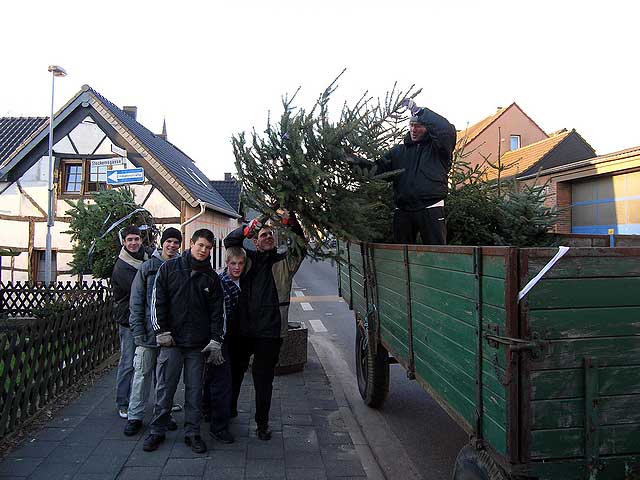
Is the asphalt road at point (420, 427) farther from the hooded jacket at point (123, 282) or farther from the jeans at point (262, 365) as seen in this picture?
the hooded jacket at point (123, 282)

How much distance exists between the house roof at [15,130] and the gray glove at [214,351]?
14.9 meters

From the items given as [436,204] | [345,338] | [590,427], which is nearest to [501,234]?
[436,204]

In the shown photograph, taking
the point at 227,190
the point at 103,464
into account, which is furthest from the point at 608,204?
the point at 227,190

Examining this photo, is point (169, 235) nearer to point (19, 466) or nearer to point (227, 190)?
point (19, 466)

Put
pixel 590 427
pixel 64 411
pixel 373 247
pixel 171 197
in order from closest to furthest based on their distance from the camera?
1. pixel 590 427
2. pixel 373 247
3. pixel 64 411
4. pixel 171 197

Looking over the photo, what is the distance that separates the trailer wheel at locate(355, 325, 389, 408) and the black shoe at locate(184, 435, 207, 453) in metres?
1.64

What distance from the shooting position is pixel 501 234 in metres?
4.52

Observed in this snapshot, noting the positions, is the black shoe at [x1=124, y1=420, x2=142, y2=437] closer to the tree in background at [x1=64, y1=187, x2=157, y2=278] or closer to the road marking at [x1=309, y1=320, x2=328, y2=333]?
the tree in background at [x1=64, y1=187, x2=157, y2=278]

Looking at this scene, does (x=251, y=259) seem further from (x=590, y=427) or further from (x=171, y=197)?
(x=171, y=197)

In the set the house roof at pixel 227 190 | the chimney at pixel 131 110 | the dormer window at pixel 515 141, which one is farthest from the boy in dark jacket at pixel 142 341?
the dormer window at pixel 515 141

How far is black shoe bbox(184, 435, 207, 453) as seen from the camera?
3.97 metres

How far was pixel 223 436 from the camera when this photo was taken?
13.8 feet

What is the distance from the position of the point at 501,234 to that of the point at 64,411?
Result: 4.28 metres

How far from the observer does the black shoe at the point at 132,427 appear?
4.25 meters
